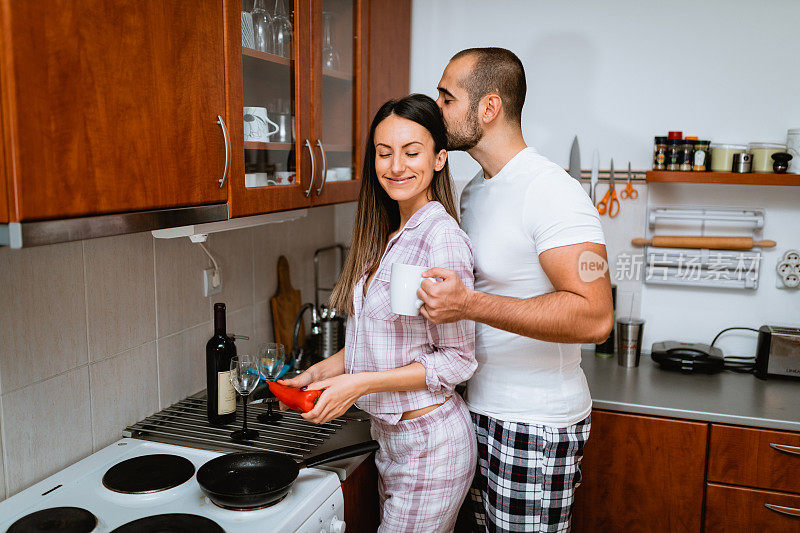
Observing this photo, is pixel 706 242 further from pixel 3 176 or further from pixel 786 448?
pixel 3 176

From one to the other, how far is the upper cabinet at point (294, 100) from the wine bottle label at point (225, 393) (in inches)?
18.1

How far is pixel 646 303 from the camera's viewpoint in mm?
2443

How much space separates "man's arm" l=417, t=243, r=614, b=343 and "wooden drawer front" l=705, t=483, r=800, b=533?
924 mm

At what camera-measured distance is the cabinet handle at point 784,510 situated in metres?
1.82

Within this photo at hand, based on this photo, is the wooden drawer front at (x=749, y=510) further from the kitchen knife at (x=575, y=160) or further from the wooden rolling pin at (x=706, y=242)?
the kitchen knife at (x=575, y=160)

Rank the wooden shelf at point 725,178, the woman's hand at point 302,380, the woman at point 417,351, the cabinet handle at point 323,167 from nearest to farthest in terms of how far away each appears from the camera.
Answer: the woman at point 417,351, the woman's hand at point 302,380, the cabinet handle at point 323,167, the wooden shelf at point 725,178

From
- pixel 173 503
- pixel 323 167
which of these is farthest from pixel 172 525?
pixel 323 167

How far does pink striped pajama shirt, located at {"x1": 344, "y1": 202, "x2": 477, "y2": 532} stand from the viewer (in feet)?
4.65

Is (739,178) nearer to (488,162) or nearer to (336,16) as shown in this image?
(488,162)

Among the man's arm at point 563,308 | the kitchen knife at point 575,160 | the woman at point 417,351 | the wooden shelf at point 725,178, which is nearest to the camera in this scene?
the man's arm at point 563,308

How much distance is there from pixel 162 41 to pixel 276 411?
40.9 inches

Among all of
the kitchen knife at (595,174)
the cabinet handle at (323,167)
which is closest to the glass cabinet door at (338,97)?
the cabinet handle at (323,167)

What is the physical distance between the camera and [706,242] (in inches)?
90.7

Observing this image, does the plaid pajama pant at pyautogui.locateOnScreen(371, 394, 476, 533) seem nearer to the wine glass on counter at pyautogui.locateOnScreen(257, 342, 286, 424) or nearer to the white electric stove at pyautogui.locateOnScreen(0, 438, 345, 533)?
the white electric stove at pyautogui.locateOnScreen(0, 438, 345, 533)
